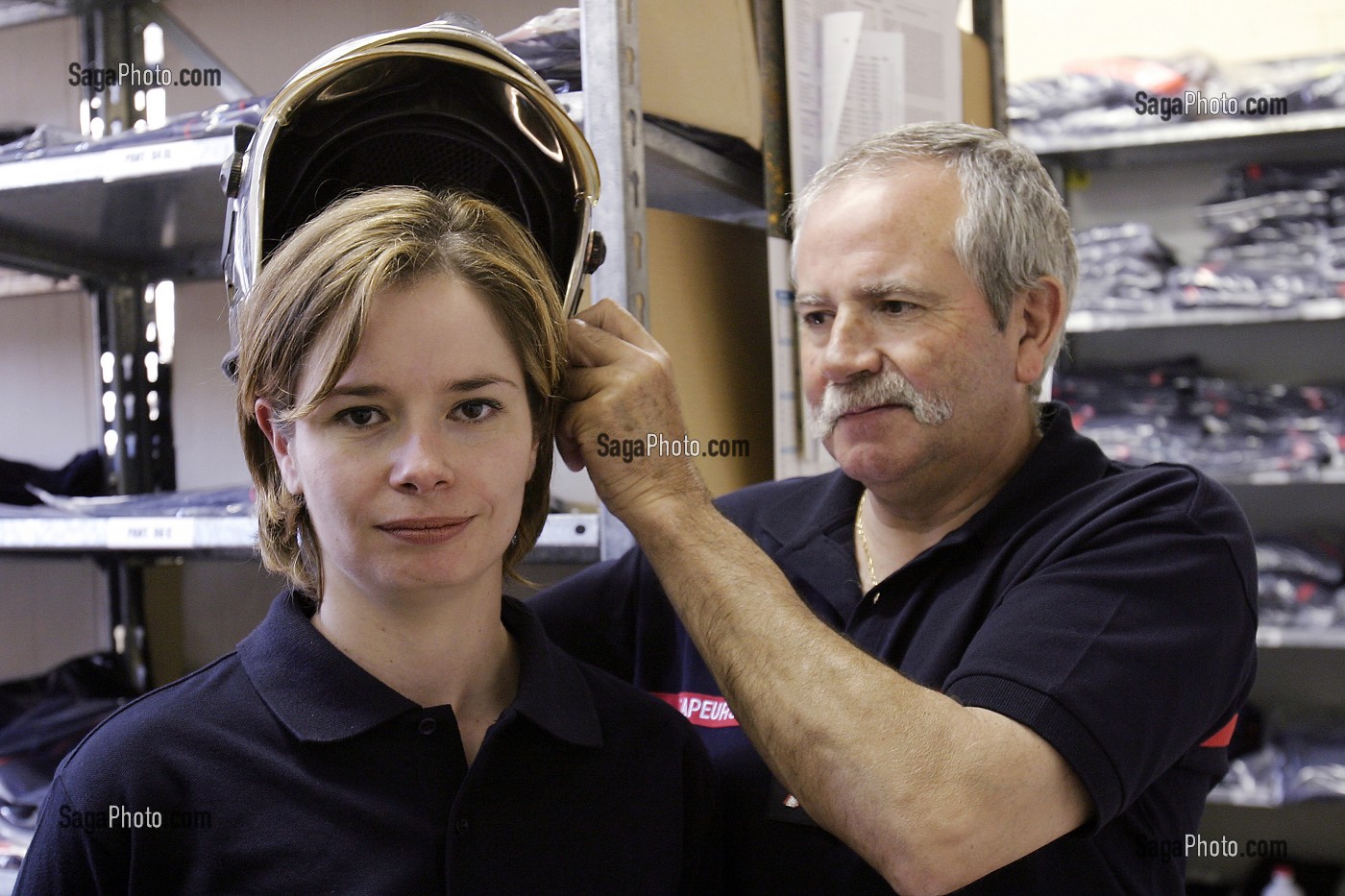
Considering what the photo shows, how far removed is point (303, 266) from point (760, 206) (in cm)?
97

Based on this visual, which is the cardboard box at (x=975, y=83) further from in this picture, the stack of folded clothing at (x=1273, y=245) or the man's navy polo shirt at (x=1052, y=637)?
the stack of folded clothing at (x=1273, y=245)

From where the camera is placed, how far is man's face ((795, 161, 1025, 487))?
120cm

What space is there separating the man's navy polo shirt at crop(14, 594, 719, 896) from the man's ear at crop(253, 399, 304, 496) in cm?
12

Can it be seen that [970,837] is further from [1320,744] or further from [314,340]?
[1320,744]

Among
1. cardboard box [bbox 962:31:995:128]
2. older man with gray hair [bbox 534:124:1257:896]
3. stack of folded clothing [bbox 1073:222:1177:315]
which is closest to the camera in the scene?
older man with gray hair [bbox 534:124:1257:896]

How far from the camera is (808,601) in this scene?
1293 mm

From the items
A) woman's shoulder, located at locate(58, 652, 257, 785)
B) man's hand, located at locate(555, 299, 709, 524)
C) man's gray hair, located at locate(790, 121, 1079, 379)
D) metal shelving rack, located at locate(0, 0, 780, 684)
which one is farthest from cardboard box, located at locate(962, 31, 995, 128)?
woman's shoulder, located at locate(58, 652, 257, 785)

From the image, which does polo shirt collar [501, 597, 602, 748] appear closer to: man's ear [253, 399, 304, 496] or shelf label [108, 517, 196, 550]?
man's ear [253, 399, 304, 496]

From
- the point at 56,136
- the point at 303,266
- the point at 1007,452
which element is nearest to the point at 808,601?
the point at 1007,452

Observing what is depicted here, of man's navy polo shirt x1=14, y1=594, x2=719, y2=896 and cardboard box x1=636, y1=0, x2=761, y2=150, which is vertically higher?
cardboard box x1=636, y1=0, x2=761, y2=150

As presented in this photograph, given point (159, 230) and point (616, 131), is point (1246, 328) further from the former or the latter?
point (159, 230)

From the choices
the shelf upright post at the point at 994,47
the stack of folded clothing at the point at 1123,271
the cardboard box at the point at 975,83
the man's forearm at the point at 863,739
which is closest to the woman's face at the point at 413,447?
the man's forearm at the point at 863,739

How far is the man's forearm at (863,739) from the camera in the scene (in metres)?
0.90

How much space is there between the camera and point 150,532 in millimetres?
1513
